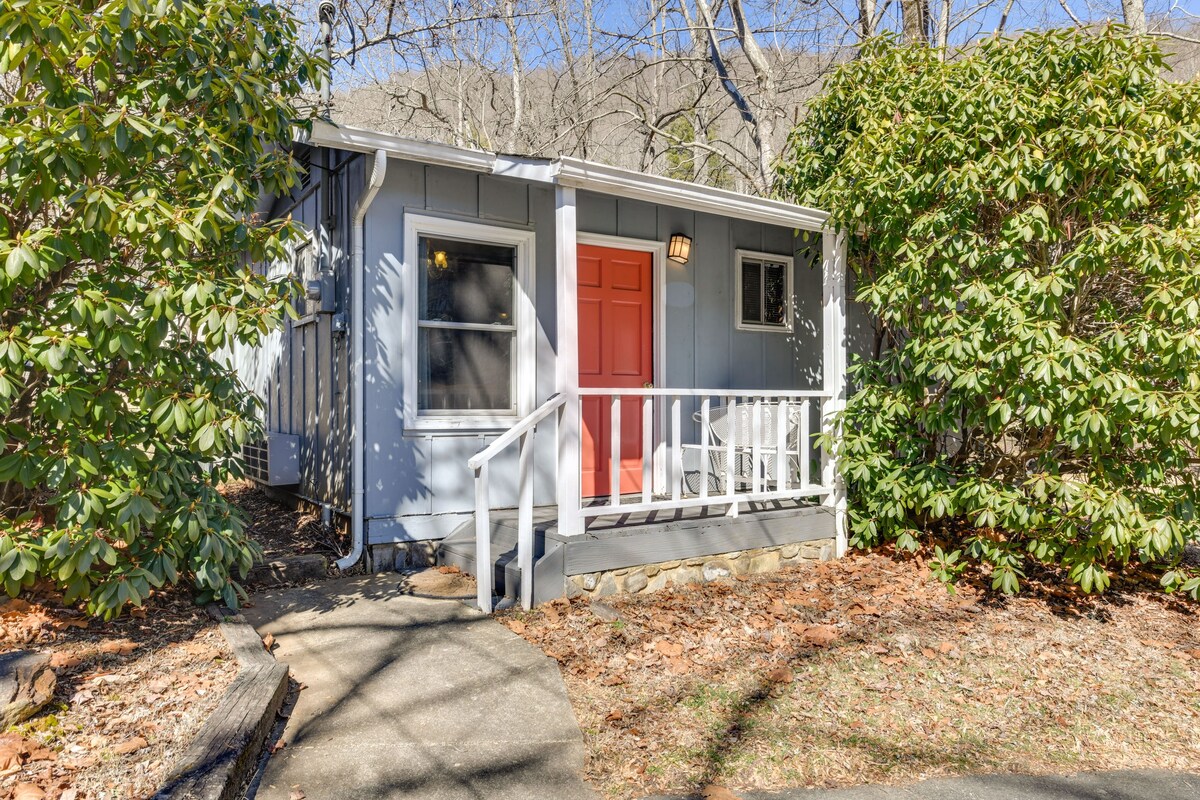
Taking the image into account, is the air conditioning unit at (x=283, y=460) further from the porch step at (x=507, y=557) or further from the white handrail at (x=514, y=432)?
the white handrail at (x=514, y=432)

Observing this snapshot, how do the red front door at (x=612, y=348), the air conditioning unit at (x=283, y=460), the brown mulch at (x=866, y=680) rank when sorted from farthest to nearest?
the air conditioning unit at (x=283, y=460), the red front door at (x=612, y=348), the brown mulch at (x=866, y=680)

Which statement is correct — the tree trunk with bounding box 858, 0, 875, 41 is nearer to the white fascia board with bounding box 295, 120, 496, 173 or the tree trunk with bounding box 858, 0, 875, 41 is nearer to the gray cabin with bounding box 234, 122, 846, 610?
the gray cabin with bounding box 234, 122, 846, 610

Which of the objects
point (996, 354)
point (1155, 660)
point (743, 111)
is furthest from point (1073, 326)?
point (743, 111)

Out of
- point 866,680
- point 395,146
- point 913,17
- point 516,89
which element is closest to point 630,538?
point 866,680

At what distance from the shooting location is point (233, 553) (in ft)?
12.4

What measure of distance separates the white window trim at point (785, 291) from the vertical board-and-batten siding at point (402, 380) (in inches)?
77.4

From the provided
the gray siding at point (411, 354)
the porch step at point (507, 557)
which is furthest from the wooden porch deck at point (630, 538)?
the gray siding at point (411, 354)

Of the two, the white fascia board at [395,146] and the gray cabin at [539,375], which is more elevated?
the white fascia board at [395,146]

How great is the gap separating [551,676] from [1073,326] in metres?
3.67

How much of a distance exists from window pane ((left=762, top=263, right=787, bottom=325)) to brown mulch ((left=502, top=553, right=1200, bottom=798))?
8.36ft

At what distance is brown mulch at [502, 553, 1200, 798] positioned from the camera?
9.25 feet

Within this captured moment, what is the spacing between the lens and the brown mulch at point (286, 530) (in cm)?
523

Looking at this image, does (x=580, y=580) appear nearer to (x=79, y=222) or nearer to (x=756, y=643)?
(x=756, y=643)

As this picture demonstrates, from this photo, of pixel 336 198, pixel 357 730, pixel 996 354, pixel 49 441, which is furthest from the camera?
pixel 336 198
